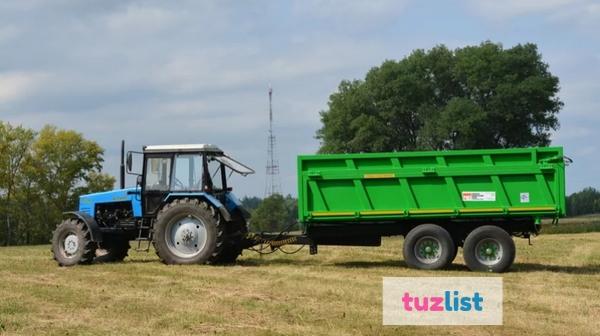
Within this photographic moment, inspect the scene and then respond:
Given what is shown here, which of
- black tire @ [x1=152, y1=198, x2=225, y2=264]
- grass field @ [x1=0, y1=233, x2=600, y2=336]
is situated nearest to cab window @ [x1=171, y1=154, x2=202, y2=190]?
black tire @ [x1=152, y1=198, x2=225, y2=264]

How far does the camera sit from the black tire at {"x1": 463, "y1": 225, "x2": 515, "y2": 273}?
14.2m

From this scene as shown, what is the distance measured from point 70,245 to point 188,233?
2626mm

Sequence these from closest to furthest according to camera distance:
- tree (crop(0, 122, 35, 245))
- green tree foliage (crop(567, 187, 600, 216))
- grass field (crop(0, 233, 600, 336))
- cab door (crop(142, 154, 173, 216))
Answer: grass field (crop(0, 233, 600, 336)) < cab door (crop(142, 154, 173, 216)) < tree (crop(0, 122, 35, 245)) < green tree foliage (crop(567, 187, 600, 216))

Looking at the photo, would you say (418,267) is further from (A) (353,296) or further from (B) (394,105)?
(B) (394,105)

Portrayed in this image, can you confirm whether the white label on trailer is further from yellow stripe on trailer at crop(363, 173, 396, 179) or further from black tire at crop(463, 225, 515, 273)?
yellow stripe on trailer at crop(363, 173, 396, 179)

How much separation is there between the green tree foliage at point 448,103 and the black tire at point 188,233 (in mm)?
36330

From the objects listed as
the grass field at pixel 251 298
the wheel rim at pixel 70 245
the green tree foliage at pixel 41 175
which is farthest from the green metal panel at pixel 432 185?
the green tree foliage at pixel 41 175

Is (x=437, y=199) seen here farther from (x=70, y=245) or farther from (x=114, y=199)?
(x=70, y=245)

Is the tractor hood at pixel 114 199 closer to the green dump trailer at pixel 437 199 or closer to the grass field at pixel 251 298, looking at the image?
the grass field at pixel 251 298

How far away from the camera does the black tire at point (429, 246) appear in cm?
1438

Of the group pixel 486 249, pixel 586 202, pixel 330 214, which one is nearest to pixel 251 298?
pixel 330 214

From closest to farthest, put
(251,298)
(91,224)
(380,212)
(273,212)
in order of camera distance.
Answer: (251,298)
(380,212)
(91,224)
(273,212)

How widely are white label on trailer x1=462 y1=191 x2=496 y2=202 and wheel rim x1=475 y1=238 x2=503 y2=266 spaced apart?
2.56ft

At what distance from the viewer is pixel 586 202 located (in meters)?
116
